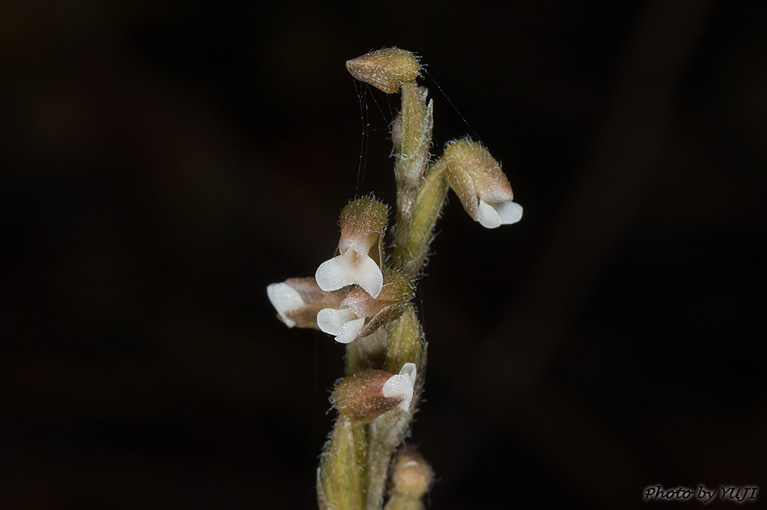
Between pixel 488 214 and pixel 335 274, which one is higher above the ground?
pixel 488 214

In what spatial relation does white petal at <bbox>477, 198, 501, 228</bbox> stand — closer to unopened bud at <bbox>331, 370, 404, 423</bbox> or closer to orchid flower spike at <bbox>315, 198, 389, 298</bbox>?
orchid flower spike at <bbox>315, 198, 389, 298</bbox>

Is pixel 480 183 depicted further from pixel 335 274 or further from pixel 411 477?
pixel 411 477

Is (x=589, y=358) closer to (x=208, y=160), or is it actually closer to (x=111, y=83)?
(x=208, y=160)

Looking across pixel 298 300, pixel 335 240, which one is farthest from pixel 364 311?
pixel 335 240

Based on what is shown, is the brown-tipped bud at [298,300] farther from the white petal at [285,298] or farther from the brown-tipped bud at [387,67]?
the brown-tipped bud at [387,67]

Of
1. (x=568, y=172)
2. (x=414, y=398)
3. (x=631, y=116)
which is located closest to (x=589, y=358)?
(x=568, y=172)

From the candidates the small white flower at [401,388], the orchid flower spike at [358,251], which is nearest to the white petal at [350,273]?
the orchid flower spike at [358,251]
